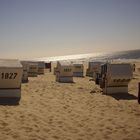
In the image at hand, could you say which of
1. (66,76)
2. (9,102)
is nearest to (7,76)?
(9,102)

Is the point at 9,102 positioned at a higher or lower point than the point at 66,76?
lower

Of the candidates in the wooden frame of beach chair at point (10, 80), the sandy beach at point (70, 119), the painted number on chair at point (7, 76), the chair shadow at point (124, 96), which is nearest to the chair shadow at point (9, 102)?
the sandy beach at point (70, 119)

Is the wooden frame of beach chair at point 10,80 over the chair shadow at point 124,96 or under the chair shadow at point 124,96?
over

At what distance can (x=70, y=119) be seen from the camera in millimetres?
12047

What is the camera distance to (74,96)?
1800cm

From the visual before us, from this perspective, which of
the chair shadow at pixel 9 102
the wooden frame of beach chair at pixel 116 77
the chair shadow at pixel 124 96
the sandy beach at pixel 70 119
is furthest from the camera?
the wooden frame of beach chair at pixel 116 77

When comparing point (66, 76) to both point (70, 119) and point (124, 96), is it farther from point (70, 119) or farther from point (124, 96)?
point (70, 119)

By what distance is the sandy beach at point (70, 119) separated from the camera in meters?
9.85

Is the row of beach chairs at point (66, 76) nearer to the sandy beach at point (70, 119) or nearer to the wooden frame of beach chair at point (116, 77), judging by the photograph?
the wooden frame of beach chair at point (116, 77)

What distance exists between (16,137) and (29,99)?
6.41 meters

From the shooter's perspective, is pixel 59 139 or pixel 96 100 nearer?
pixel 59 139

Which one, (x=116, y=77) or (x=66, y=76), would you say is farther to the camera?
(x=66, y=76)

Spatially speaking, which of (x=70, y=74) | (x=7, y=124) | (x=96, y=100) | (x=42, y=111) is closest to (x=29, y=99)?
(x=42, y=111)

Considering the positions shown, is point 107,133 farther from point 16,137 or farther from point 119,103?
point 119,103
